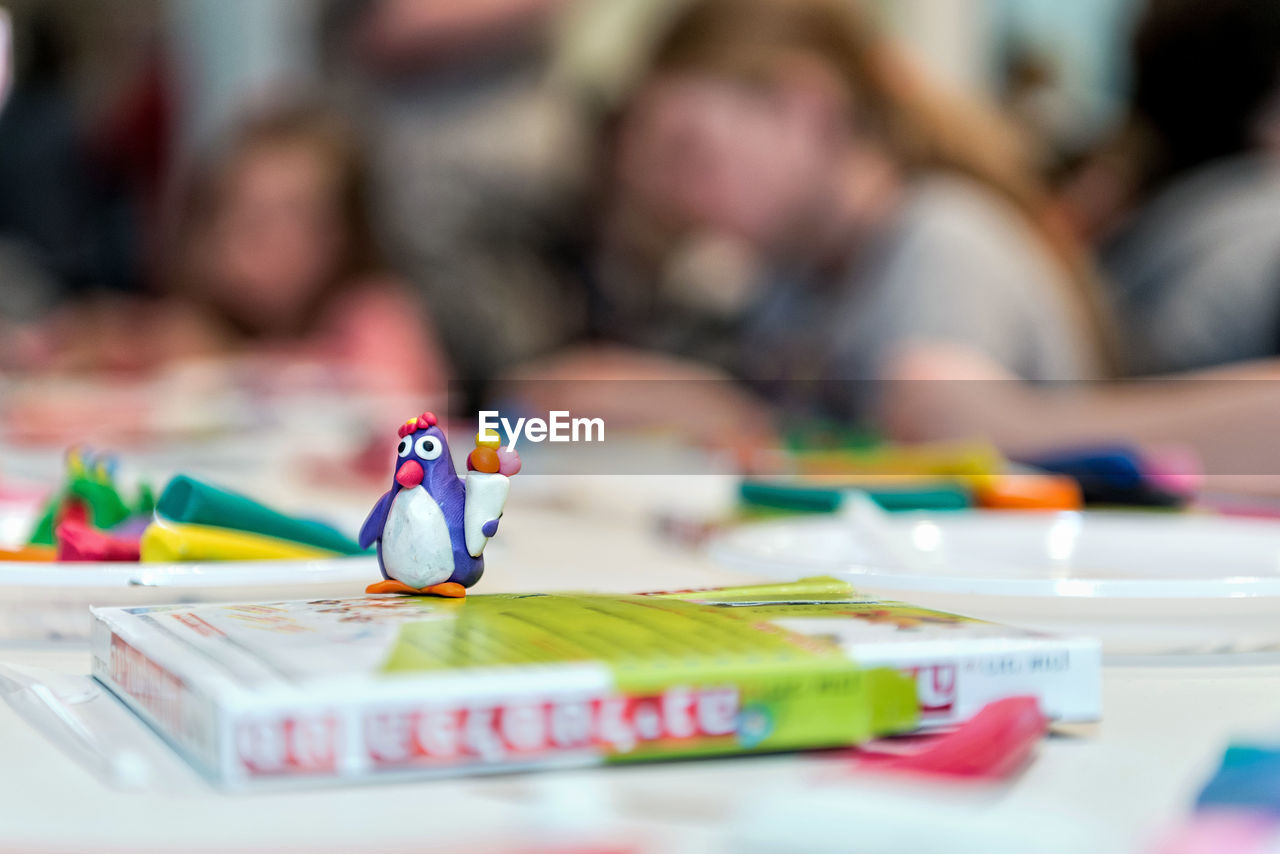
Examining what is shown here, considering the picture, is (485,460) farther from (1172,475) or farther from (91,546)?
Answer: (1172,475)

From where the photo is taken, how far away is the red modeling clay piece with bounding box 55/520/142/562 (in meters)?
0.39

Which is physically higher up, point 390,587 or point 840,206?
point 840,206

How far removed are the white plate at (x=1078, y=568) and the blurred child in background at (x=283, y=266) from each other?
1.99 meters

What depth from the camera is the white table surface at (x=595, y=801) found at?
0.67 ft

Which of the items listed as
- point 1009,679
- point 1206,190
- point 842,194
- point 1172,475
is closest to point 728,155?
point 842,194

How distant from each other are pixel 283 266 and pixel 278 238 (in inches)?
2.1

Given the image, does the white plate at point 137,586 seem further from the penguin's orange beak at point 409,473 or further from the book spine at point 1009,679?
the book spine at point 1009,679

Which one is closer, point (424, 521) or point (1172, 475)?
point (424, 521)

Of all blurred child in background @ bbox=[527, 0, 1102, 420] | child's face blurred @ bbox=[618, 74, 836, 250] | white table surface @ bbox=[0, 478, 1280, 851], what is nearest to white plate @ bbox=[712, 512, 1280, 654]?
white table surface @ bbox=[0, 478, 1280, 851]

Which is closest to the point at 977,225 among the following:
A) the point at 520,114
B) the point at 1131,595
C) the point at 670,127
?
the point at 670,127

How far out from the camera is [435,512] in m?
0.32

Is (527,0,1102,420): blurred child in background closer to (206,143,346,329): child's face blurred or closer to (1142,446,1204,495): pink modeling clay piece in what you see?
(1142,446,1204,495): pink modeling clay piece

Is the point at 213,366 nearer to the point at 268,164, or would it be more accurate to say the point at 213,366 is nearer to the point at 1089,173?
the point at 268,164

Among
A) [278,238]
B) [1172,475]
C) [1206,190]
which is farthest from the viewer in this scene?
[278,238]
